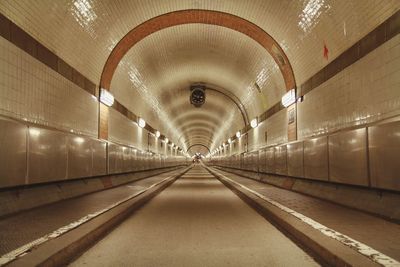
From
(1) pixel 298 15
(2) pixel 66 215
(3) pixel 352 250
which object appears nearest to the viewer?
(3) pixel 352 250

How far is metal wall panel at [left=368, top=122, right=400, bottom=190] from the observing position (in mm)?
5363

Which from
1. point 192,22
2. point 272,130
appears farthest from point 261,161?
point 192,22

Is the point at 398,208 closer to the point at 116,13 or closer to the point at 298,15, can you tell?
the point at 298,15

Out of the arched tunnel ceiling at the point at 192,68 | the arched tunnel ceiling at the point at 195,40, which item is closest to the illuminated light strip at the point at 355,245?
the arched tunnel ceiling at the point at 195,40

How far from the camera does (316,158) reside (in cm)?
877

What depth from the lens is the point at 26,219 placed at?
5582mm

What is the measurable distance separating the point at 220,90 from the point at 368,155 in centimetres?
1755

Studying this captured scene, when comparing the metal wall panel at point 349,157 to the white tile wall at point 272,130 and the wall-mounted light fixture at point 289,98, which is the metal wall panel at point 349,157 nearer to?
the wall-mounted light fixture at point 289,98

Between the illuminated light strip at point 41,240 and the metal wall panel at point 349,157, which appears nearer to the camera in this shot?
the illuminated light strip at point 41,240

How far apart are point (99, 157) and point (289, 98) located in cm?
658

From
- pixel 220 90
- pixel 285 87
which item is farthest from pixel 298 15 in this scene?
pixel 220 90

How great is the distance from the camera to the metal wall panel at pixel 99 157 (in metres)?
10.4

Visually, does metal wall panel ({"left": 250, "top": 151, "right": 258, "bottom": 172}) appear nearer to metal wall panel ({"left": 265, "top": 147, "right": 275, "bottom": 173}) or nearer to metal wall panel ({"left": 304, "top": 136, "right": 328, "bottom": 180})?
metal wall panel ({"left": 265, "top": 147, "right": 275, "bottom": 173})

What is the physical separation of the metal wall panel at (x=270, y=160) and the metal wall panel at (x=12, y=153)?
30.3 ft
